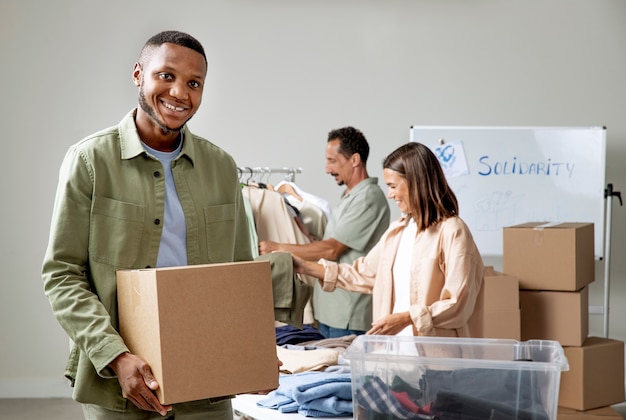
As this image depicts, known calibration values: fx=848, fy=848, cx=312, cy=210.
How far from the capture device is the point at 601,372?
4.10 metres

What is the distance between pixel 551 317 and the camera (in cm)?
393

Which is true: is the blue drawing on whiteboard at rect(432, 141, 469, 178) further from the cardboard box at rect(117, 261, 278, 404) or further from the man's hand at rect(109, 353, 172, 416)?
the man's hand at rect(109, 353, 172, 416)

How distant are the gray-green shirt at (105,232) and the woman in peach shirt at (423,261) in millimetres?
1046

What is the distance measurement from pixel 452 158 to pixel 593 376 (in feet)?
4.88

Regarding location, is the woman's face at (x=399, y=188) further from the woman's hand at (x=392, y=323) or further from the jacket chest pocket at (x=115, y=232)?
the jacket chest pocket at (x=115, y=232)

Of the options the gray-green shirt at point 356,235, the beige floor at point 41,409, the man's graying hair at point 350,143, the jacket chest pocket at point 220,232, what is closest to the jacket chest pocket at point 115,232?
the jacket chest pocket at point 220,232

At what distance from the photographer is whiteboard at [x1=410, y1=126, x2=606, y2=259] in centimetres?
479

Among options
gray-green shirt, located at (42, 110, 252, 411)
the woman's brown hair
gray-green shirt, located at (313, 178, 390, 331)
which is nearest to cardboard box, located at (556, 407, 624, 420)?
gray-green shirt, located at (313, 178, 390, 331)

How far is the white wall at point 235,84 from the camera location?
527 centimetres

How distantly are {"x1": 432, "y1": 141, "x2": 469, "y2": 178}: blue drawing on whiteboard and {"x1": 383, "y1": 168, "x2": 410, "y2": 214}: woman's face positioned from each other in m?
2.06

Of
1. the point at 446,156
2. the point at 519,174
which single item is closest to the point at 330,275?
the point at 446,156

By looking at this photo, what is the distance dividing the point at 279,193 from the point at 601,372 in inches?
70.2

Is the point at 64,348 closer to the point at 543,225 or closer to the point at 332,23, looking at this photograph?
the point at 332,23

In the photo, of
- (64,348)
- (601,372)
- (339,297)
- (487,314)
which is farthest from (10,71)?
(601,372)
